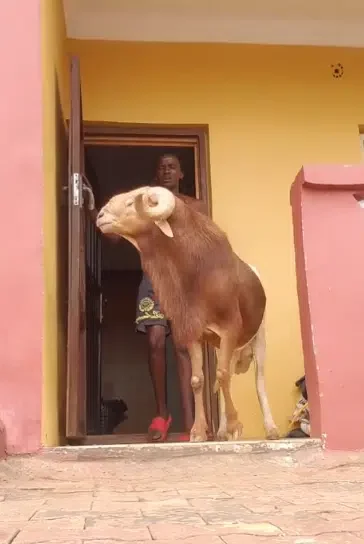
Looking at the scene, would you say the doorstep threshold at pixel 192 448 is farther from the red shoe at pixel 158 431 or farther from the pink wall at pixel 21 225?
the red shoe at pixel 158 431

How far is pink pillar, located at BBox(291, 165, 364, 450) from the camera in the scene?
2.91 meters

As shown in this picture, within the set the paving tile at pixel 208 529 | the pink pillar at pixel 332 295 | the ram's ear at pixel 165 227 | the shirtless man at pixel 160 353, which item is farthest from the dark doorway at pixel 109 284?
the paving tile at pixel 208 529

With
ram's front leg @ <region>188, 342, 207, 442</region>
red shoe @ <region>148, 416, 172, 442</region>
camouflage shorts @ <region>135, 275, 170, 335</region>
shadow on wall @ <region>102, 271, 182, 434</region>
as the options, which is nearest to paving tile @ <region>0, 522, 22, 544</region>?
ram's front leg @ <region>188, 342, 207, 442</region>

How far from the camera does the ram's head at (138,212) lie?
345cm

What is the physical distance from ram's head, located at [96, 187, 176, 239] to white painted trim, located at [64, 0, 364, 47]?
1.97 metres

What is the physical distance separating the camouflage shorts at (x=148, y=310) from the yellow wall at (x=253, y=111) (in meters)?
0.75

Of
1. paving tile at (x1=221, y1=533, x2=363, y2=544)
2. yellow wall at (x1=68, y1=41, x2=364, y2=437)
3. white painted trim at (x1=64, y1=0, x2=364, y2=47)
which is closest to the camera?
paving tile at (x1=221, y1=533, x2=363, y2=544)

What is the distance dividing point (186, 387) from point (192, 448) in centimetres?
155

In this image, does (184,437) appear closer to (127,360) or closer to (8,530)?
(8,530)

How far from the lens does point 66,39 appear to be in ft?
16.6

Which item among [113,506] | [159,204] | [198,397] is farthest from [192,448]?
[159,204]

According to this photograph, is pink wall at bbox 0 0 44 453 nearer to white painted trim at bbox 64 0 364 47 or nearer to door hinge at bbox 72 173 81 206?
door hinge at bbox 72 173 81 206

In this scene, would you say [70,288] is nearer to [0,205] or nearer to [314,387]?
[0,205]

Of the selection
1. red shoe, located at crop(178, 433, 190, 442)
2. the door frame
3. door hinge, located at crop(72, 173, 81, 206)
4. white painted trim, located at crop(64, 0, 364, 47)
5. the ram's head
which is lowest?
red shoe, located at crop(178, 433, 190, 442)
